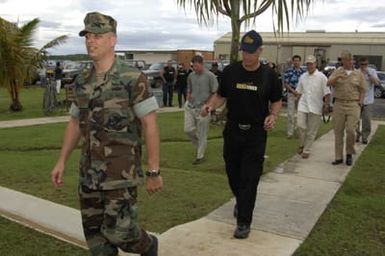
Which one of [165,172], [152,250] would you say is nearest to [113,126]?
[152,250]

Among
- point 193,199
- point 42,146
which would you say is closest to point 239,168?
point 193,199

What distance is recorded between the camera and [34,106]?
20500 millimetres

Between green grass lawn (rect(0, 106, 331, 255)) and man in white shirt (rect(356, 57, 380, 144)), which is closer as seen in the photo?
green grass lawn (rect(0, 106, 331, 255))

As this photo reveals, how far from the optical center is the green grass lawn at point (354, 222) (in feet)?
15.5

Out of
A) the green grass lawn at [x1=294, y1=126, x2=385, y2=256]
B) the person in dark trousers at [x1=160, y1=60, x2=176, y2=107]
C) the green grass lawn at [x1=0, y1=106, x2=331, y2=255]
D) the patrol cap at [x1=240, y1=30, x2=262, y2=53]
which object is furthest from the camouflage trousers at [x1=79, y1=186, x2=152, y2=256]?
the person in dark trousers at [x1=160, y1=60, x2=176, y2=107]

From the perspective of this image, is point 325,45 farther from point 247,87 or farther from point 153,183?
point 153,183

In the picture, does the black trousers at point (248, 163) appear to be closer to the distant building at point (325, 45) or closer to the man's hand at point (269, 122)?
the man's hand at point (269, 122)

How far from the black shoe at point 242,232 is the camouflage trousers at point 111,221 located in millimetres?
1390

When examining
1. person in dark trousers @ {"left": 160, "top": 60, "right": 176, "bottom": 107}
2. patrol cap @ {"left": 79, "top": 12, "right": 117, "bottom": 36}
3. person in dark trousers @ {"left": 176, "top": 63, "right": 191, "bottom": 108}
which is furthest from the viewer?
person in dark trousers @ {"left": 160, "top": 60, "right": 176, "bottom": 107}

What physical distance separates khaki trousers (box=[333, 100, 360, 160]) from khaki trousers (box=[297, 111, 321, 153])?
1.86 ft

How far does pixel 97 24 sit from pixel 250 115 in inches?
75.5

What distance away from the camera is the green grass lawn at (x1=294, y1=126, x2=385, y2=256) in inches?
186

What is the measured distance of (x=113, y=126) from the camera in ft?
11.0

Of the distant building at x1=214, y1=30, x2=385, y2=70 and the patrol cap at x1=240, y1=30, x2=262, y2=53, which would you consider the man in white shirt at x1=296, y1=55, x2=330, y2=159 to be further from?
the distant building at x1=214, y1=30, x2=385, y2=70
